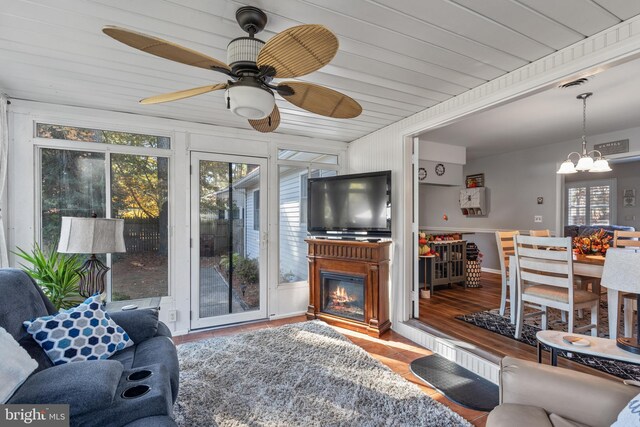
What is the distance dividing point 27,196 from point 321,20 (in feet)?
10.5

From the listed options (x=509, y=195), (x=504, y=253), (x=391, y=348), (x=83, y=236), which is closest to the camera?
(x=83, y=236)

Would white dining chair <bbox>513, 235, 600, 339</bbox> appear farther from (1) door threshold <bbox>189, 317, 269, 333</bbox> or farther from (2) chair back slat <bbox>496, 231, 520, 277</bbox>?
(1) door threshold <bbox>189, 317, 269, 333</bbox>

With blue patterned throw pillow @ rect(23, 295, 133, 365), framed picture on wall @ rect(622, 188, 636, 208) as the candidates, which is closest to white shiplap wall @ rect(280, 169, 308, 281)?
blue patterned throw pillow @ rect(23, 295, 133, 365)

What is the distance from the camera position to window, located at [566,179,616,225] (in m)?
5.81

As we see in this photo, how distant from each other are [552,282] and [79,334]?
11.9 ft

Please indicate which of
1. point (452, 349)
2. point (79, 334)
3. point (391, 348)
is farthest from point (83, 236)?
point (452, 349)

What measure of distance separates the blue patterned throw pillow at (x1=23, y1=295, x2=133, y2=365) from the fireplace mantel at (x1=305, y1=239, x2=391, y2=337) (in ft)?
7.35

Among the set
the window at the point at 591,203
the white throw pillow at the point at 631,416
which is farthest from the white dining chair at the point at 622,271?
the window at the point at 591,203

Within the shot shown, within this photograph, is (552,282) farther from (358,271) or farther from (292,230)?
(292,230)

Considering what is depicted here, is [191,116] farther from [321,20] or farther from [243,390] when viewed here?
[243,390]

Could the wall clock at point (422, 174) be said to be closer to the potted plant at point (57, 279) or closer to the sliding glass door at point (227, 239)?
the sliding glass door at point (227, 239)

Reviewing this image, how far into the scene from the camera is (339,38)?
188 centimetres

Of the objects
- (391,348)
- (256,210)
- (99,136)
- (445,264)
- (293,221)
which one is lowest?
(391,348)

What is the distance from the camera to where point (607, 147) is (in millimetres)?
4504
